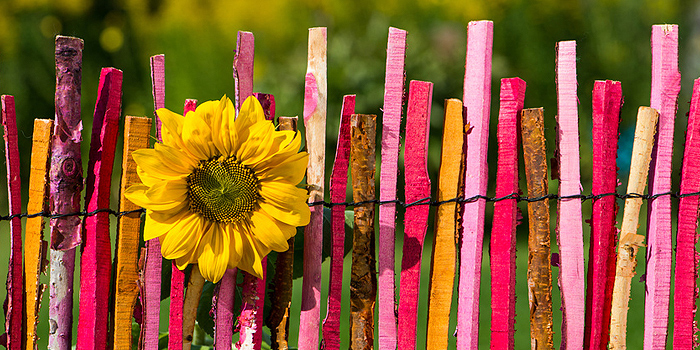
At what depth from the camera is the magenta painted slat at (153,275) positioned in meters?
1.42

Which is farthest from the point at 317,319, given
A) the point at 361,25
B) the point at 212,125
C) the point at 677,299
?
the point at 361,25

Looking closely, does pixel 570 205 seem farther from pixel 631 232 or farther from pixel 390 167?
pixel 390 167

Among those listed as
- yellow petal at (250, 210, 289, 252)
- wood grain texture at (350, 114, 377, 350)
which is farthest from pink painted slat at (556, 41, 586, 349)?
yellow petal at (250, 210, 289, 252)

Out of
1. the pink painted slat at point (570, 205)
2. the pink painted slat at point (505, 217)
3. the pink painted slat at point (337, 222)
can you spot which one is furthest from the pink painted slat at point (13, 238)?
the pink painted slat at point (570, 205)

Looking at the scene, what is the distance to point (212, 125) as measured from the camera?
1270 millimetres

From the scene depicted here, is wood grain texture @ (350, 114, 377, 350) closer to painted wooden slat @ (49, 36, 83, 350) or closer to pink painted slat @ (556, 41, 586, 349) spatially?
pink painted slat @ (556, 41, 586, 349)

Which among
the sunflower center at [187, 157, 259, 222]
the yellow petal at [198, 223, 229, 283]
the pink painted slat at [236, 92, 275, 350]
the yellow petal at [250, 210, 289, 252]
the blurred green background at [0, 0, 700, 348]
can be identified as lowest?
the pink painted slat at [236, 92, 275, 350]

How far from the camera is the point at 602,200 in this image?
1.51 metres

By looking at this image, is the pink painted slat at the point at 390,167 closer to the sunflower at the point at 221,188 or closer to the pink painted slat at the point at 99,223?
the sunflower at the point at 221,188

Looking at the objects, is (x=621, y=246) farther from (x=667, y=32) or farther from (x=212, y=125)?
(x=212, y=125)

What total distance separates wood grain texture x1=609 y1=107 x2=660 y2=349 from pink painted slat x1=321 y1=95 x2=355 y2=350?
696 mm

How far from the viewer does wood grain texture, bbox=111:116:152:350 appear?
1405 millimetres

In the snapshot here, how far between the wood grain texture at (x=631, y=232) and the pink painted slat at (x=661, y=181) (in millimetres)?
44

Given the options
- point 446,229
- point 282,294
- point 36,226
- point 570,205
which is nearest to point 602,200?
point 570,205
